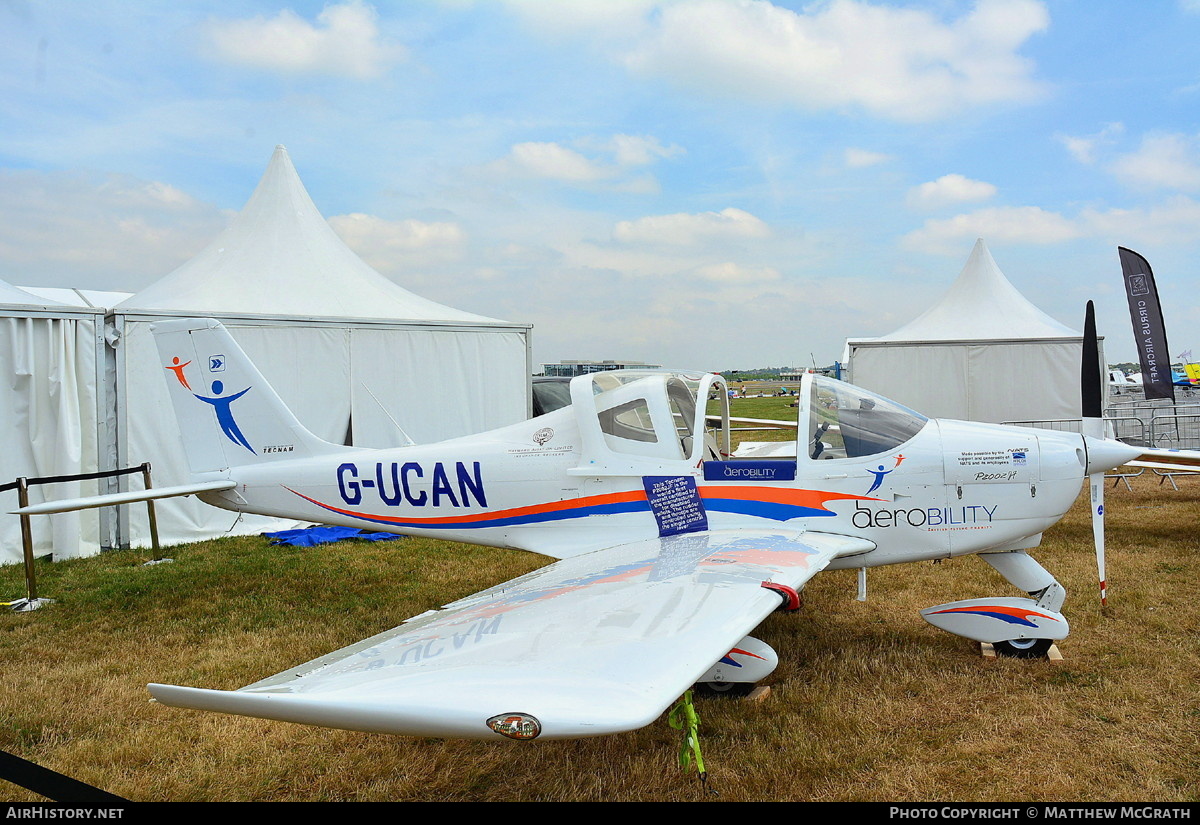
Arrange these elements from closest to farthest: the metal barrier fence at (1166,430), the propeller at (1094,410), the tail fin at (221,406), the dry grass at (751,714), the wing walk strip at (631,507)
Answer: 1. the dry grass at (751,714)
2. the wing walk strip at (631,507)
3. the propeller at (1094,410)
4. the tail fin at (221,406)
5. the metal barrier fence at (1166,430)

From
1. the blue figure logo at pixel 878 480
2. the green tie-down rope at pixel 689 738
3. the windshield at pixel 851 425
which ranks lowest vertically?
the green tie-down rope at pixel 689 738

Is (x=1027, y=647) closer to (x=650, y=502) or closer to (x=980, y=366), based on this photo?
(x=650, y=502)

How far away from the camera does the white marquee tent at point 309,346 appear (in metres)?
8.09

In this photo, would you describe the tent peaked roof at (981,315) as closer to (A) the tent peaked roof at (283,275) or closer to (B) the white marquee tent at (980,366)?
(B) the white marquee tent at (980,366)

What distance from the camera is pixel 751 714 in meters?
3.75

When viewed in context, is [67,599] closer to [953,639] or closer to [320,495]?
[320,495]

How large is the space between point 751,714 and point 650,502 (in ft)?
4.62

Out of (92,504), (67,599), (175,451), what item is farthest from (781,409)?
(175,451)

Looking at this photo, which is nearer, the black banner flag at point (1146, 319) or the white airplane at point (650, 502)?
the white airplane at point (650, 502)

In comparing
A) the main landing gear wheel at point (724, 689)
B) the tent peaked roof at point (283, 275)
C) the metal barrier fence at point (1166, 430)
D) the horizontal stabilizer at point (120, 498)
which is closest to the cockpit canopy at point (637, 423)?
the main landing gear wheel at point (724, 689)

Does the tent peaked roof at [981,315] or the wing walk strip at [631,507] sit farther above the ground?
the tent peaked roof at [981,315]

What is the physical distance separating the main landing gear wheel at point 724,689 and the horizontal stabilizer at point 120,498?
144 inches

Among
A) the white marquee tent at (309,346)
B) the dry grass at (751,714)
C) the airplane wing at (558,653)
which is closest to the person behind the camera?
the airplane wing at (558,653)

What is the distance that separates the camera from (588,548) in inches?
187
